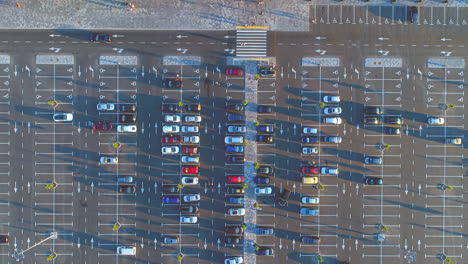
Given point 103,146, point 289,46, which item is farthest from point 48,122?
point 289,46

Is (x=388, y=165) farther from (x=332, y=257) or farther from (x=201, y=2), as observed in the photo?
(x=201, y=2)

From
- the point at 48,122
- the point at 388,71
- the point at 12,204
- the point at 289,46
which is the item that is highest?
the point at 289,46

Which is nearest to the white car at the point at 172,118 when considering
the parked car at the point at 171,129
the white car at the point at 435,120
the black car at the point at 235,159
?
the parked car at the point at 171,129

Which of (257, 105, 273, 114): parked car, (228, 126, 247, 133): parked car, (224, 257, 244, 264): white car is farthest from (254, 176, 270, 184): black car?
(224, 257, 244, 264): white car

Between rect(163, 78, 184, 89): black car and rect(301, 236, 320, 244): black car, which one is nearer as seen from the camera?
rect(301, 236, 320, 244): black car

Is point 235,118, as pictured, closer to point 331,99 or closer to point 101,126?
point 331,99

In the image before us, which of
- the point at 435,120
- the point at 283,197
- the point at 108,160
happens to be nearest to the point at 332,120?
the point at 283,197

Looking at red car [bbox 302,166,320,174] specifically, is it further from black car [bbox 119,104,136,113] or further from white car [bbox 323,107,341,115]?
black car [bbox 119,104,136,113]
